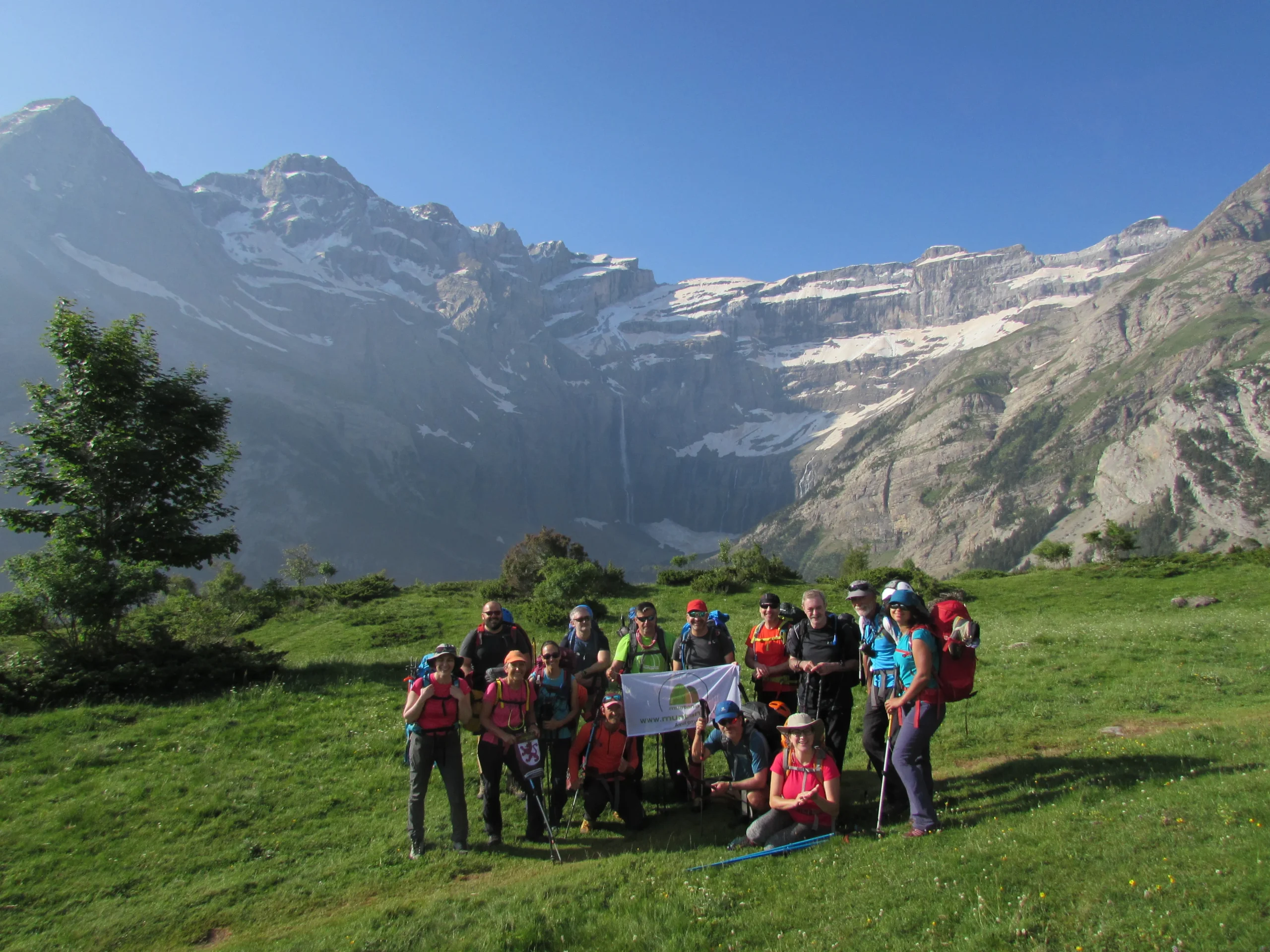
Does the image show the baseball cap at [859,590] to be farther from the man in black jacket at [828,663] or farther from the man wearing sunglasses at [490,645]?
the man wearing sunglasses at [490,645]

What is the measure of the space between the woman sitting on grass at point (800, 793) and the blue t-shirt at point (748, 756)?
0.78 meters

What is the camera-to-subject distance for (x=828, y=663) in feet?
29.3

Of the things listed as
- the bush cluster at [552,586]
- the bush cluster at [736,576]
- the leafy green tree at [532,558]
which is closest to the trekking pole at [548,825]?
the bush cluster at [552,586]

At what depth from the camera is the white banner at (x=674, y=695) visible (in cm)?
974

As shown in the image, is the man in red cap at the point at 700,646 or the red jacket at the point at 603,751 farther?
the man in red cap at the point at 700,646

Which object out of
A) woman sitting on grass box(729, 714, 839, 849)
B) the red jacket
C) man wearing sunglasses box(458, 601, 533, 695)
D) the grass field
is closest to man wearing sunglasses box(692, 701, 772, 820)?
the grass field

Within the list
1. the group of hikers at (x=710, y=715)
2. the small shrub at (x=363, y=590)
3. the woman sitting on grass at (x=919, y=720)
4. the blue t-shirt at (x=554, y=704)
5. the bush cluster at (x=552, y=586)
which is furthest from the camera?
the small shrub at (x=363, y=590)

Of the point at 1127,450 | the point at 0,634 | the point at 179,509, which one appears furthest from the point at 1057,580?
the point at 1127,450

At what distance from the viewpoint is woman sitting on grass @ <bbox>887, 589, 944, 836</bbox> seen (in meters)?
7.52

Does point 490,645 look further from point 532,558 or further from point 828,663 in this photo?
point 532,558

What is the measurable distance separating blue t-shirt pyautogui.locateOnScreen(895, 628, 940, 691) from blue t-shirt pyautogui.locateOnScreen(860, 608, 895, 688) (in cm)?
16

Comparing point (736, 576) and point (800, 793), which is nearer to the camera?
point (800, 793)

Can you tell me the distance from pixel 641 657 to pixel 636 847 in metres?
2.74

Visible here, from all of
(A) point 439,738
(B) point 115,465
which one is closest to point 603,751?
(A) point 439,738
